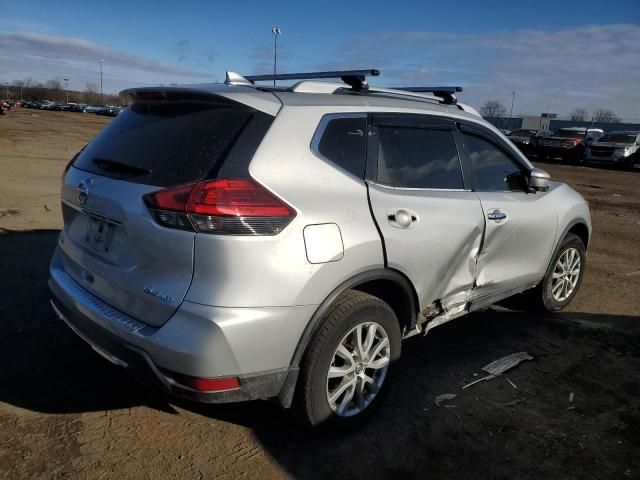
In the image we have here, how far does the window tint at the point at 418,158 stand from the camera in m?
3.01

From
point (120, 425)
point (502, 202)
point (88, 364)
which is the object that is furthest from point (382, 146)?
point (88, 364)

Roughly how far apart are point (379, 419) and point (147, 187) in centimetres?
184

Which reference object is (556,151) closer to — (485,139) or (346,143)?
(485,139)

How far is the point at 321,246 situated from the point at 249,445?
45.9 inches

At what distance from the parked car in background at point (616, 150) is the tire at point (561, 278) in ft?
72.5

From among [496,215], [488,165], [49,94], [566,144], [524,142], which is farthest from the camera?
[49,94]

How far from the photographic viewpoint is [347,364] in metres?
2.82

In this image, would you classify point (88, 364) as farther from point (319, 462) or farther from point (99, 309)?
point (319, 462)

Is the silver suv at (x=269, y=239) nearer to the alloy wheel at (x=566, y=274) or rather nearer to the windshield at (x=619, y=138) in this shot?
the alloy wheel at (x=566, y=274)

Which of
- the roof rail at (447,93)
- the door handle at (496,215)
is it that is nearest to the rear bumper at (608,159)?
the roof rail at (447,93)

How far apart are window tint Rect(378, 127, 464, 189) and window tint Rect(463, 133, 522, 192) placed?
0.69ft

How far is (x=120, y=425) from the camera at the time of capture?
288 centimetres

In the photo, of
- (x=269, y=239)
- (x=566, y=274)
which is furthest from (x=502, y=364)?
(x=269, y=239)

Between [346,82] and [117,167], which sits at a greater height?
[346,82]
